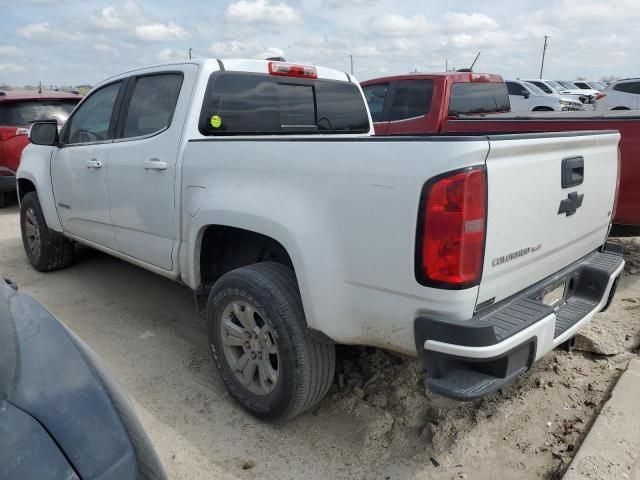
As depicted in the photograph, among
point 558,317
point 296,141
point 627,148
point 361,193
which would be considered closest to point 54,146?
point 296,141

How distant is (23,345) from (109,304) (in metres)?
3.14

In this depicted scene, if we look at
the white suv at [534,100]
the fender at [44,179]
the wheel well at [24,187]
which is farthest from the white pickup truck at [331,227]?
the white suv at [534,100]

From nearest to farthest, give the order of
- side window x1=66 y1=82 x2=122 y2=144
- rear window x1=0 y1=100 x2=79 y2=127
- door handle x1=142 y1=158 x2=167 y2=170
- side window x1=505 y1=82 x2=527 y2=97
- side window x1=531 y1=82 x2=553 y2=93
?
door handle x1=142 y1=158 x2=167 y2=170, side window x1=66 y1=82 x2=122 y2=144, rear window x1=0 y1=100 x2=79 y2=127, side window x1=505 y1=82 x2=527 y2=97, side window x1=531 y1=82 x2=553 y2=93

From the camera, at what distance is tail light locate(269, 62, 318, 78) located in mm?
3660

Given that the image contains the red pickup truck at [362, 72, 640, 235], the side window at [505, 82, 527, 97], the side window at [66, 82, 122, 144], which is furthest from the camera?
the side window at [505, 82, 527, 97]

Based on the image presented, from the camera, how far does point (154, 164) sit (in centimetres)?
333

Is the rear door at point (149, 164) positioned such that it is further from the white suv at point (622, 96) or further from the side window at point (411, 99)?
the white suv at point (622, 96)

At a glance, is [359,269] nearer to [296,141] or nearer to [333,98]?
[296,141]

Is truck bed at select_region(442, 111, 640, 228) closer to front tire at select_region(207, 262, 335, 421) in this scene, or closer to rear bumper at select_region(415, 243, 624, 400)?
rear bumper at select_region(415, 243, 624, 400)

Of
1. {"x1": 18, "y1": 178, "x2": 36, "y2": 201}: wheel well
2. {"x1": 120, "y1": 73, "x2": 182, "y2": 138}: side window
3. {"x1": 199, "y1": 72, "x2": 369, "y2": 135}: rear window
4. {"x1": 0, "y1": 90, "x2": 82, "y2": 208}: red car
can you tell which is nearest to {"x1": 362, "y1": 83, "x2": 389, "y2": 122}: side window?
{"x1": 199, "y1": 72, "x2": 369, "y2": 135}: rear window

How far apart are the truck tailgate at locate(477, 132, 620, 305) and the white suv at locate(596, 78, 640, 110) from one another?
13807mm

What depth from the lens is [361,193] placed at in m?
2.16

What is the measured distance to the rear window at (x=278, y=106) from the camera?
335 cm

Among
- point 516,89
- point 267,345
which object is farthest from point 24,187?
point 516,89
